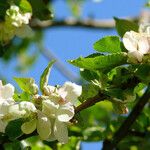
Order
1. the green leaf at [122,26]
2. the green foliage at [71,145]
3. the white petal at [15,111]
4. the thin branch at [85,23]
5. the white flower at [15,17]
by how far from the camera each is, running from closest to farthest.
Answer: the white petal at [15,111] < the green leaf at [122,26] < the white flower at [15,17] < the green foliage at [71,145] < the thin branch at [85,23]

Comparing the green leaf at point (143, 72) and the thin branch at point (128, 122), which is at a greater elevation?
the green leaf at point (143, 72)

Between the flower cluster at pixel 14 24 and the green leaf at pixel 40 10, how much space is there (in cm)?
7

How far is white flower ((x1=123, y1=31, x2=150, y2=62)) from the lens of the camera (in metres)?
1.11

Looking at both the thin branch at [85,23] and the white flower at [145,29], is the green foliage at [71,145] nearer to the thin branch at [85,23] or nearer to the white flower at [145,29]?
the white flower at [145,29]

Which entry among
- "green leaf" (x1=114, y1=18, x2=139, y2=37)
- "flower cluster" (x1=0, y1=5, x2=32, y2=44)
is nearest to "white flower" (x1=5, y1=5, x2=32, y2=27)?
"flower cluster" (x1=0, y1=5, x2=32, y2=44)

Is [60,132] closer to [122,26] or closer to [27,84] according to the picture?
[27,84]

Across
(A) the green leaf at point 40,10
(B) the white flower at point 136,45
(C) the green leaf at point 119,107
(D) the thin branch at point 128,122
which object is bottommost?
(D) the thin branch at point 128,122

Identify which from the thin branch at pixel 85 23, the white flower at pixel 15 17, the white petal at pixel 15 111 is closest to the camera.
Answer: the white petal at pixel 15 111

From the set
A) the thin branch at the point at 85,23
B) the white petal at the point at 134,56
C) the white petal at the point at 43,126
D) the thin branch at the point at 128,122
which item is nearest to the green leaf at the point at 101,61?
the white petal at the point at 134,56

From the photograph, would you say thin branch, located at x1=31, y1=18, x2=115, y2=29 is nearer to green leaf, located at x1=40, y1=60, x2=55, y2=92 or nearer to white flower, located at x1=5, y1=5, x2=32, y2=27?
white flower, located at x1=5, y1=5, x2=32, y2=27

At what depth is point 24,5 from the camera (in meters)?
1.42

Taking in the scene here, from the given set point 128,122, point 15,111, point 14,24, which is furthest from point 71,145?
point 15,111

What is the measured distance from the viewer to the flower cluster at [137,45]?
1.11 metres

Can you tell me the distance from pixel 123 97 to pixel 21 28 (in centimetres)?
41
